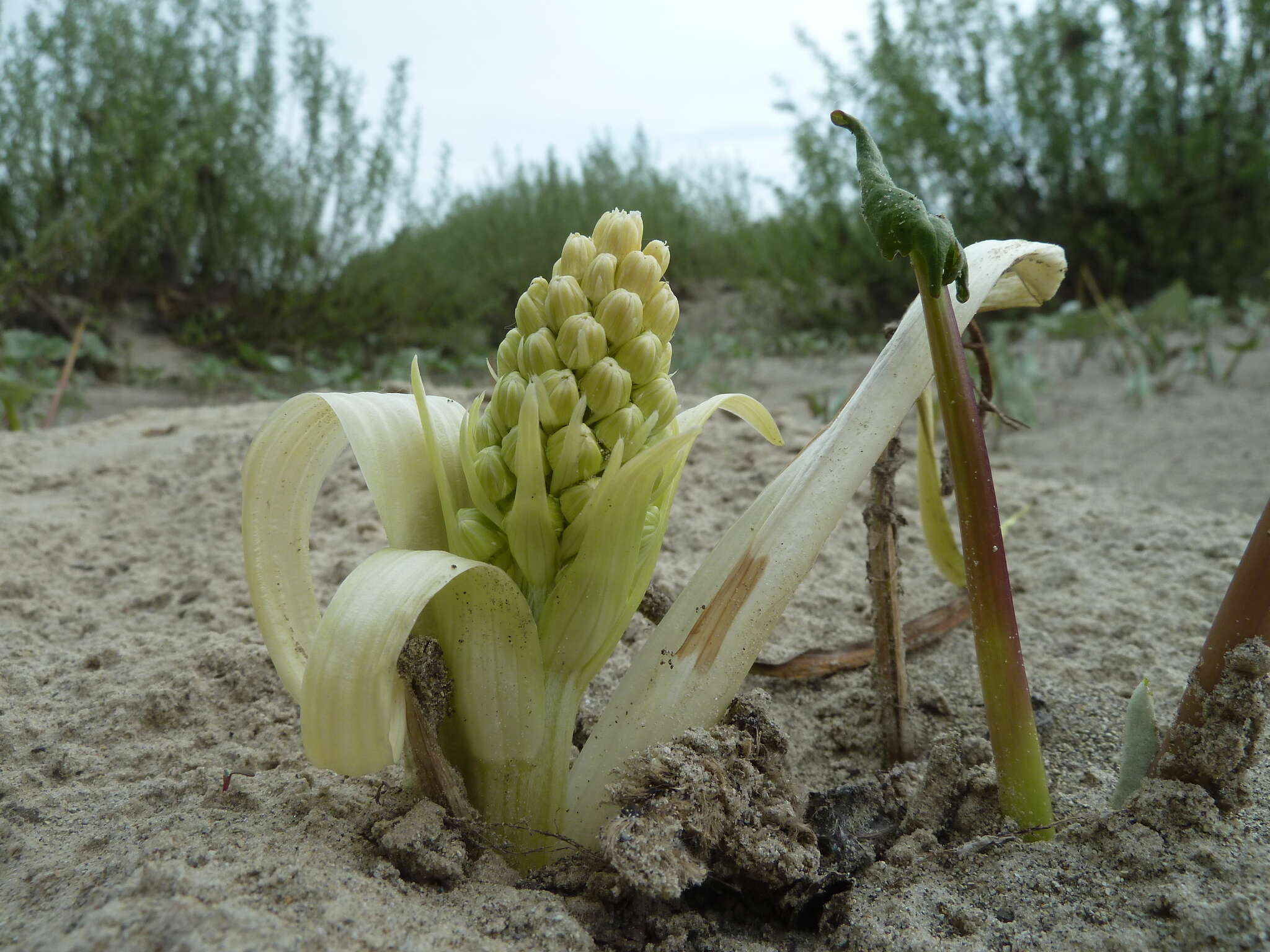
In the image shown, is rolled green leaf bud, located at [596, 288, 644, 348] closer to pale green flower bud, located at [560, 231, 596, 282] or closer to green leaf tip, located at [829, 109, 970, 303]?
pale green flower bud, located at [560, 231, 596, 282]

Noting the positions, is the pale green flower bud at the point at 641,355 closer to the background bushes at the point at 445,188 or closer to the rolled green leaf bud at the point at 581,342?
the rolled green leaf bud at the point at 581,342

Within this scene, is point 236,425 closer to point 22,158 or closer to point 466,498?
point 466,498

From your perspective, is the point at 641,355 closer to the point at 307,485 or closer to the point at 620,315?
the point at 620,315

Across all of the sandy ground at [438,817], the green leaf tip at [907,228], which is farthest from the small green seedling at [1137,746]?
the green leaf tip at [907,228]

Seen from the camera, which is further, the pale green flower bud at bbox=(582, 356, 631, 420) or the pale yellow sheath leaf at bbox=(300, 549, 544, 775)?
the pale green flower bud at bbox=(582, 356, 631, 420)

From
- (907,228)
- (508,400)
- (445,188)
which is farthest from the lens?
(445,188)

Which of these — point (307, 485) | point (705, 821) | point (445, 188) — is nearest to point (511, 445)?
point (307, 485)

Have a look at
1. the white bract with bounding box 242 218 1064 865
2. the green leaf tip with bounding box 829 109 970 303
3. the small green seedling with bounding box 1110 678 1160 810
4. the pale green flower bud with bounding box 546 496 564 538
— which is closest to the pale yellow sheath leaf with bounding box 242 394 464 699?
the white bract with bounding box 242 218 1064 865
